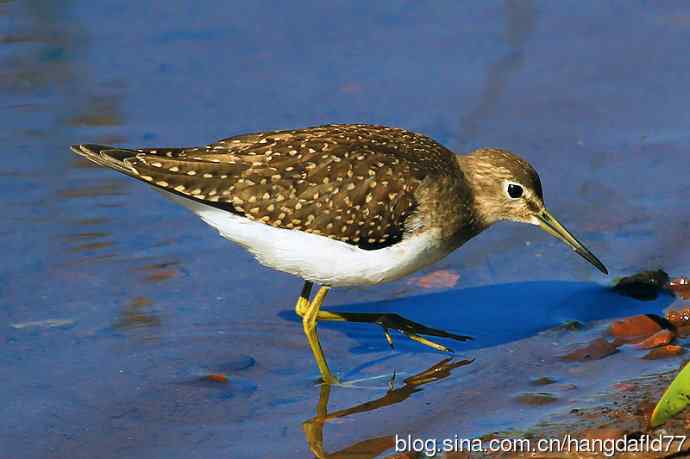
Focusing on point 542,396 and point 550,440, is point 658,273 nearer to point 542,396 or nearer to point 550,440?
point 542,396

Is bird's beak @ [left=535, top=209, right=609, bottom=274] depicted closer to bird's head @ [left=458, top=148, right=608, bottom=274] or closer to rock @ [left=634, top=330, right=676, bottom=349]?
bird's head @ [left=458, top=148, right=608, bottom=274]

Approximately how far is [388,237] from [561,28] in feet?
20.0

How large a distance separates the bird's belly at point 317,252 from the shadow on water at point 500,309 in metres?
0.83

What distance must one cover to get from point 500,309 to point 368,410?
6.27 ft

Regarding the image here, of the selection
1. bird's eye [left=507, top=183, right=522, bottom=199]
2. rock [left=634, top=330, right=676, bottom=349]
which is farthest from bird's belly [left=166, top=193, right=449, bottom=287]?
rock [left=634, top=330, right=676, bottom=349]

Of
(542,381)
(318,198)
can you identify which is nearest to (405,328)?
(542,381)

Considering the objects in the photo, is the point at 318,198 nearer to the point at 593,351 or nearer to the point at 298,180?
the point at 298,180

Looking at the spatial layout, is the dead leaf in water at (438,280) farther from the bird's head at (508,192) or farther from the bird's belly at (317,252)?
the bird's belly at (317,252)

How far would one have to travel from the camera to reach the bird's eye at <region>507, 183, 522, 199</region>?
388 inches

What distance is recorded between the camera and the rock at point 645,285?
33.3 feet

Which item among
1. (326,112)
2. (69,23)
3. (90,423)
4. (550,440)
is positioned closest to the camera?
(550,440)

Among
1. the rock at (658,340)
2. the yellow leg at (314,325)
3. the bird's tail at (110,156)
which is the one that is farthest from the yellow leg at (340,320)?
the bird's tail at (110,156)

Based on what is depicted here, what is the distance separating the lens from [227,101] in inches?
511

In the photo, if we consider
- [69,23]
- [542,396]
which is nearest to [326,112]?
[69,23]
